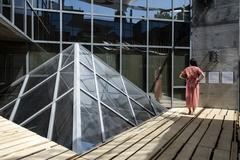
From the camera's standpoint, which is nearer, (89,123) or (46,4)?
(89,123)

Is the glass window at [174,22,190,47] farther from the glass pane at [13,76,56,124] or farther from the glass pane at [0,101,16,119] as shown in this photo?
the glass pane at [0,101,16,119]

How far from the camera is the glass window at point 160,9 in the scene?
39.1ft

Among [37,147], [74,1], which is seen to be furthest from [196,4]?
[37,147]

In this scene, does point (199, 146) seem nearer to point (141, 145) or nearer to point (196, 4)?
point (141, 145)

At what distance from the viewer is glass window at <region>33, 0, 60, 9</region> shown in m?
10.8

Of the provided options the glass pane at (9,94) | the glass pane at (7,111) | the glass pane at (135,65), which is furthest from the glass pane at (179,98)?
the glass pane at (7,111)

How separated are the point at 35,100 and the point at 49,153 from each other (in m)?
2.42

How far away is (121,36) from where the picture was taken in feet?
37.9

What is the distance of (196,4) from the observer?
1195cm

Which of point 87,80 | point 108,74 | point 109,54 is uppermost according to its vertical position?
point 109,54

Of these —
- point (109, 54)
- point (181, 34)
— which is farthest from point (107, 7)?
point (181, 34)

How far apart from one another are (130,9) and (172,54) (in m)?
2.06

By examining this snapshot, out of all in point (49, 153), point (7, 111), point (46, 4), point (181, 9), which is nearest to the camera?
point (49, 153)

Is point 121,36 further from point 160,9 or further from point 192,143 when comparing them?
point 192,143
